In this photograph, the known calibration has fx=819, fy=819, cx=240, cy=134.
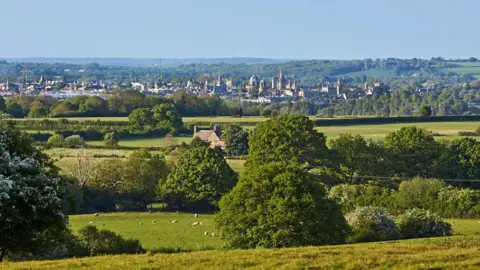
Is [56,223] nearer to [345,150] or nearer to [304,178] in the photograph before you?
[304,178]

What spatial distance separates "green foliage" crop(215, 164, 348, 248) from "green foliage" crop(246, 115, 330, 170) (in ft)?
64.4

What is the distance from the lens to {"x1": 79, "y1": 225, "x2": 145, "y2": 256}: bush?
28.3 m

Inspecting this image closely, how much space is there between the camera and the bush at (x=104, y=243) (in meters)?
28.3

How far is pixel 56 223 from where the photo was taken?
Result: 22.9m

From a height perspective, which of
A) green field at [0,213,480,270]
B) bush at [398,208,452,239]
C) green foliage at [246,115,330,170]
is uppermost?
green field at [0,213,480,270]

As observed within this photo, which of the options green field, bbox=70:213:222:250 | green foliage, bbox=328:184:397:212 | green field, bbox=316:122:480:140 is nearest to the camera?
green field, bbox=70:213:222:250

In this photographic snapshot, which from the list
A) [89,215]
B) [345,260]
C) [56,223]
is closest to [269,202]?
[56,223]

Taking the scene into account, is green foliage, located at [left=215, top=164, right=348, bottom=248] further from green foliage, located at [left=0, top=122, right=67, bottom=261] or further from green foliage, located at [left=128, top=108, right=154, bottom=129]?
green foliage, located at [left=128, top=108, right=154, bottom=129]

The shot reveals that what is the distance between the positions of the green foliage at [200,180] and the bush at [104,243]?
22.4m

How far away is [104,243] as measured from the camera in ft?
95.0

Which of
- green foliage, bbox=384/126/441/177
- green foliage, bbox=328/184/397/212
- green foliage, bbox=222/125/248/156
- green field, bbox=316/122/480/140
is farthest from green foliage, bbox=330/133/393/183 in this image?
green field, bbox=316/122/480/140

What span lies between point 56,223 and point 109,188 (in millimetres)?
31447

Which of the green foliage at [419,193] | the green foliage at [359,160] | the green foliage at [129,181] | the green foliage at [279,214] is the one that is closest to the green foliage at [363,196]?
the green foliage at [419,193]

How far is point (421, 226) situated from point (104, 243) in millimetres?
17602
